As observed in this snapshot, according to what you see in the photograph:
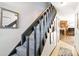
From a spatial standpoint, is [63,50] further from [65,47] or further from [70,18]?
[70,18]

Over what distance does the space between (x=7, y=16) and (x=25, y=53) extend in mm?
461

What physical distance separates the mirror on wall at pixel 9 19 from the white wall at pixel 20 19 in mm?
44

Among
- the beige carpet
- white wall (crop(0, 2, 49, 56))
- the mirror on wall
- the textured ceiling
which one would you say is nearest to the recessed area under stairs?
the beige carpet

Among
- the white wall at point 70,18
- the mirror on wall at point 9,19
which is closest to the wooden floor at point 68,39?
the white wall at point 70,18

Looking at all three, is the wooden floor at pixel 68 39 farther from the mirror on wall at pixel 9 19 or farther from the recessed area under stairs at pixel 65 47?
the mirror on wall at pixel 9 19

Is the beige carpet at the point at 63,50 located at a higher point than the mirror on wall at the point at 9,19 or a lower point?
lower

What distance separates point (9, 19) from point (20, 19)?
121mm

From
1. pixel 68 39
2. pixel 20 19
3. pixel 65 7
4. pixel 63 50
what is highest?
pixel 65 7

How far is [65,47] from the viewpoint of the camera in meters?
1.32

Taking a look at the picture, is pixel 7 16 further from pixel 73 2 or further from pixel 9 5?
pixel 73 2

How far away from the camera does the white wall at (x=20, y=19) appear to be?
1.32m

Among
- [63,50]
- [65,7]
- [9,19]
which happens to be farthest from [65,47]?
[9,19]

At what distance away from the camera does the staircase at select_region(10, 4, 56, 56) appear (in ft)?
4.32

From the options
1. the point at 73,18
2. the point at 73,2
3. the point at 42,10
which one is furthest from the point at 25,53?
the point at 73,2
